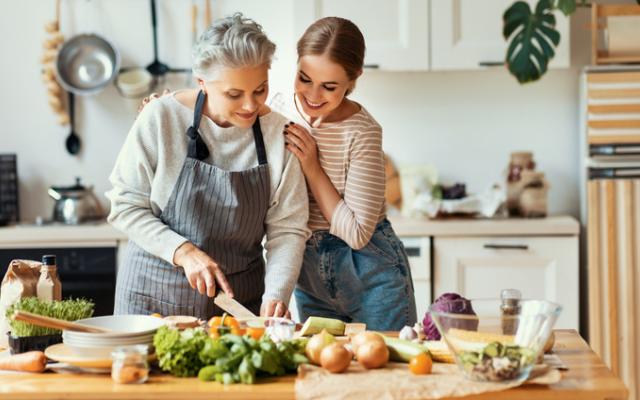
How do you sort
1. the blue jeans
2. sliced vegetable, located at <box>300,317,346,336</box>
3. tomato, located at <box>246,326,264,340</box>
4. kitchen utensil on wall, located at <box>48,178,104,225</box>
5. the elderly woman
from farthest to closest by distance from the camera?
kitchen utensil on wall, located at <box>48,178,104,225</box> < the blue jeans < the elderly woman < sliced vegetable, located at <box>300,317,346,336</box> < tomato, located at <box>246,326,264,340</box>

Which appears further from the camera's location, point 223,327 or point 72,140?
point 72,140

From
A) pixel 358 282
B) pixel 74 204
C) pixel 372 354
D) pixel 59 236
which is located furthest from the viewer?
pixel 74 204

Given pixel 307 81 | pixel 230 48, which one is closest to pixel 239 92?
pixel 230 48

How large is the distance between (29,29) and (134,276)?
2.48 m

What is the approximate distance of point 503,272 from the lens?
4227 millimetres

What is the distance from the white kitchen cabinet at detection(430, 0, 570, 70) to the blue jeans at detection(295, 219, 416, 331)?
5.61ft

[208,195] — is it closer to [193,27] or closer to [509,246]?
[509,246]

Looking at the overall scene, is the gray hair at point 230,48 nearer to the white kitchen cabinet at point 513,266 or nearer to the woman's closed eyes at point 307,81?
the woman's closed eyes at point 307,81

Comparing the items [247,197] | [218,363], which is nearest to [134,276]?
[247,197]

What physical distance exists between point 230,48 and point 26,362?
0.86m

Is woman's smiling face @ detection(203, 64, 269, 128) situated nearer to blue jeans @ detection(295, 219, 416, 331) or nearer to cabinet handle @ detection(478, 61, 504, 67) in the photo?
blue jeans @ detection(295, 219, 416, 331)

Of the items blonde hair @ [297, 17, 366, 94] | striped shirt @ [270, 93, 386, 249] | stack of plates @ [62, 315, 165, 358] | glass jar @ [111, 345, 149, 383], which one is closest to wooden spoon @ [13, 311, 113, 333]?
stack of plates @ [62, 315, 165, 358]

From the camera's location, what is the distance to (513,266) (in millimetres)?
4219

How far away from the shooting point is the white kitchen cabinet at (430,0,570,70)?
14.1 ft
